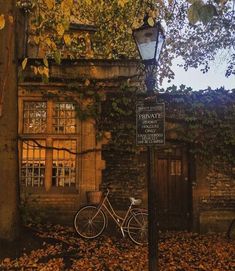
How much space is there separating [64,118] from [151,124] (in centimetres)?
521

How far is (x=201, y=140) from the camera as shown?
1127 centimetres

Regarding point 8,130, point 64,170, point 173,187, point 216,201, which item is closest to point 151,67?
point 8,130

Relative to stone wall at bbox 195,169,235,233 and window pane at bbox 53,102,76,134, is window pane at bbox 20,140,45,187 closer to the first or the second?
window pane at bbox 53,102,76,134

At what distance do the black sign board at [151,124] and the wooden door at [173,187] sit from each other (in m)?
5.24

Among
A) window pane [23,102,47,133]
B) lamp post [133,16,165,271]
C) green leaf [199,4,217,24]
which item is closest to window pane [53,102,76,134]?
window pane [23,102,47,133]

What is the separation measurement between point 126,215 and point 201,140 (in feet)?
9.54

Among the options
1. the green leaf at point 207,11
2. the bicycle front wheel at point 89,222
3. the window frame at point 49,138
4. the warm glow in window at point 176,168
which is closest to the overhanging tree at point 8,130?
the bicycle front wheel at point 89,222

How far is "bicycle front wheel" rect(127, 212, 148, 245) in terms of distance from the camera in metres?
9.68

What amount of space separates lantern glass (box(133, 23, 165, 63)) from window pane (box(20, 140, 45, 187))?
209 inches

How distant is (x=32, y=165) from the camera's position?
11.0m

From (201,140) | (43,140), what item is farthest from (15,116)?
(201,140)

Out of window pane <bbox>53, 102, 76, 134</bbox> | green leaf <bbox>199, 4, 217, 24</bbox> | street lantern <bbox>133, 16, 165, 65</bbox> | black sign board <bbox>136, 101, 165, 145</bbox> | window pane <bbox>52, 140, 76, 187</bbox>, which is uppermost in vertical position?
street lantern <bbox>133, 16, 165, 65</bbox>

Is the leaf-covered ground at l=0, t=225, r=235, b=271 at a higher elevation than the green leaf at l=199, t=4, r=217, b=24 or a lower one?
lower

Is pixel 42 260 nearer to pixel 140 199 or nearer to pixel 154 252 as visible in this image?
pixel 154 252
